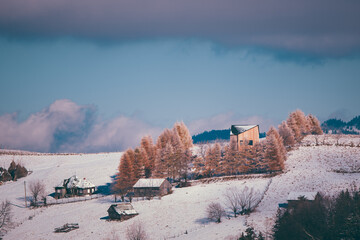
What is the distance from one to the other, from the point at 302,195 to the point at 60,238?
3774 centimetres

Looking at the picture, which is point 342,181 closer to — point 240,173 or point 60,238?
point 240,173

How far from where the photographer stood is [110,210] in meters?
69.5

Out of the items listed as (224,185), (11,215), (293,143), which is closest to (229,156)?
(224,185)

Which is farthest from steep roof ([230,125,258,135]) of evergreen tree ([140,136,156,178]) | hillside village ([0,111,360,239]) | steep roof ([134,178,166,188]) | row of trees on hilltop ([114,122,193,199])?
steep roof ([134,178,166,188])

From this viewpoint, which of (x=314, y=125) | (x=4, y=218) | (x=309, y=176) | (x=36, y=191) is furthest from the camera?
(x=314, y=125)

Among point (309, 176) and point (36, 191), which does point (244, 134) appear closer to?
point (309, 176)

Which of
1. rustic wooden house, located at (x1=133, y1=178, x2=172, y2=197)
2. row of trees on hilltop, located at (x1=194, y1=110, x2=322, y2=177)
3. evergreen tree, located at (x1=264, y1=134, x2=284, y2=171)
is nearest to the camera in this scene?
rustic wooden house, located at (x1=133, y1=178, x2=172, y2=197)

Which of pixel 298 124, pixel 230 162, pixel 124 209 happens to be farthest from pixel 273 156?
pixel 298 124

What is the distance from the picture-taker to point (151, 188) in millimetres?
81812

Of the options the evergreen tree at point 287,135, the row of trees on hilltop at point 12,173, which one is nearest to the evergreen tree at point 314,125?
the evergreen tree at point 287,135

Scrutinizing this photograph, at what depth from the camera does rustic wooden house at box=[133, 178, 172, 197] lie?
266 feet

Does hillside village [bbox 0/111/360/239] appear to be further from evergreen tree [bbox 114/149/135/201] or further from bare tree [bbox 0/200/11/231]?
bare tree [bbox 0/200/11/231]

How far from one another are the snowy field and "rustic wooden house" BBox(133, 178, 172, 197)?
2906 mm

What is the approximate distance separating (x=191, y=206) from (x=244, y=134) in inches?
1501
